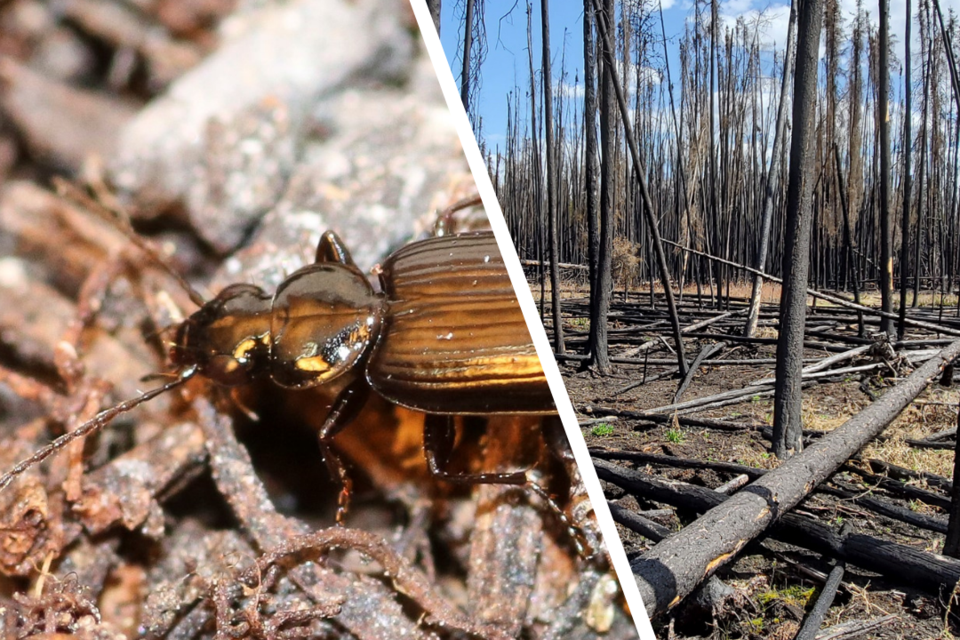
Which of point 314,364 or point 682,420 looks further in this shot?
point 682,420

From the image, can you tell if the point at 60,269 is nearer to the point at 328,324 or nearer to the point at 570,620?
the point at 328,324

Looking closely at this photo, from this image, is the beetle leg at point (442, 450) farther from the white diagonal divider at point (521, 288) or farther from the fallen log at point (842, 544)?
the fallen log at point (842, 544)

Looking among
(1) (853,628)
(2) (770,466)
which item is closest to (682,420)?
(2) (770,466)

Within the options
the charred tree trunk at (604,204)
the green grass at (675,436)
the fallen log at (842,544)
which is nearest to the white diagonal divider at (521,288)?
the fallen log at (842,544)

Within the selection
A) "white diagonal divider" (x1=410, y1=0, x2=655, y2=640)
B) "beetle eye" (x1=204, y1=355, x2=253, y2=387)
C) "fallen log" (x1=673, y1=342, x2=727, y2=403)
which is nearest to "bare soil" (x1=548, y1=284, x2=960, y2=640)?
"fallen log" (x1=673, y1=342, x2=727, y2=403)

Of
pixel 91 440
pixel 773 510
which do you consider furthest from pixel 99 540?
pixel 773 510

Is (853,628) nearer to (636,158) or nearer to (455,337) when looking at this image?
(455,337)
